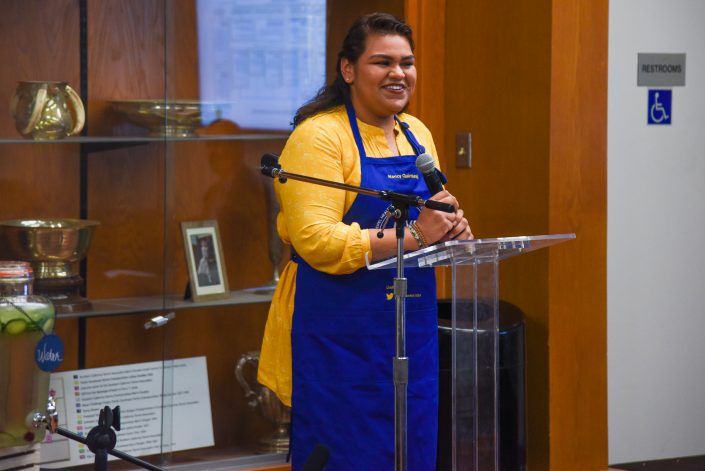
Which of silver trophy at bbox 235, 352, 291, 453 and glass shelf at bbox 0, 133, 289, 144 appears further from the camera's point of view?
silver trophy at bbox 235, 352, 291, 453

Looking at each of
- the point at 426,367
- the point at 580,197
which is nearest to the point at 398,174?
the point at 426,367

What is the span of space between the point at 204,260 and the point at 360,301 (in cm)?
117

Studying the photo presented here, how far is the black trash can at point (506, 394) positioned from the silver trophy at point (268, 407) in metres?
0.62

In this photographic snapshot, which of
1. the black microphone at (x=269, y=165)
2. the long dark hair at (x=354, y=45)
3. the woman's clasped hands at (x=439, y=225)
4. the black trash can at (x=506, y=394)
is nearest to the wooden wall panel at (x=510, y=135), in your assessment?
the black trash can at (x=506, y=394)

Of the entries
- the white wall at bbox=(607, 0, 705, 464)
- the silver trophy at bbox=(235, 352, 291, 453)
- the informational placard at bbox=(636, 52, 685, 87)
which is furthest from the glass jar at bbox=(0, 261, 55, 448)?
the informational placard at bbox=(636, 52, 685, 87)

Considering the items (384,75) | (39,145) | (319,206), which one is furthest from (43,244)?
(384,75)

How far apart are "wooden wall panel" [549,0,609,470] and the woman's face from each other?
3.46ft

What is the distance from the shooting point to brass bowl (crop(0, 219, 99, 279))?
3.30 m

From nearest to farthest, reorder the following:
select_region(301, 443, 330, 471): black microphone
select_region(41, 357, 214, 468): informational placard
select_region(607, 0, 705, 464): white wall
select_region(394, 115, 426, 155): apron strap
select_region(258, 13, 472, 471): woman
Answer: select_region(301, 443, 330, 471): black microphone → select_region(258, 13, 472, 471): woman → select_region(394, 115, 426, 155): apron strap → select_region(41, 357, 214, 468): informational placard → select_region(607, 0, 705, 464): white wall

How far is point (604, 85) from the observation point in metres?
3.69

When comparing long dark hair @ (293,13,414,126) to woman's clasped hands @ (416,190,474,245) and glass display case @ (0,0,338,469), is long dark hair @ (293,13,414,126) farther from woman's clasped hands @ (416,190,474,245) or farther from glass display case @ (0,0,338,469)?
glass display case @ (0,0,338,469)

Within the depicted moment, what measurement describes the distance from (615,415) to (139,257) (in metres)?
1.90

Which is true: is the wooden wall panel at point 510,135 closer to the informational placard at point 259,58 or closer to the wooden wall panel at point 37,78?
the informational placard at point 259,58

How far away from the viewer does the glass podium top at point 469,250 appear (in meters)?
2.16
